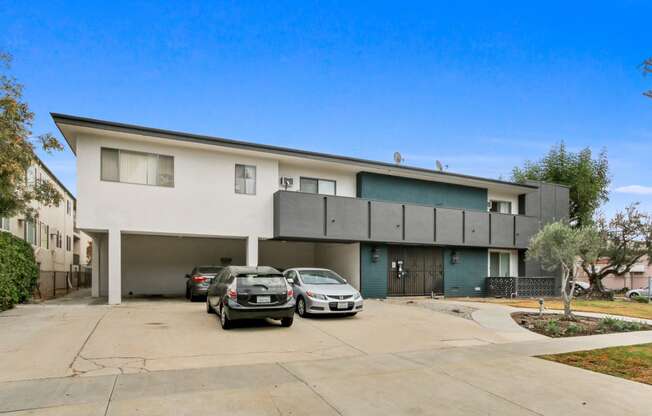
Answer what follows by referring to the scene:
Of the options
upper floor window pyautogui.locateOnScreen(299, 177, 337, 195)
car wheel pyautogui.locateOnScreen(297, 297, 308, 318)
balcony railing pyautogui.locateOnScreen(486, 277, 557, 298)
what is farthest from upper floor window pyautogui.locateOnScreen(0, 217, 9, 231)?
balcony railing pyautogui.locateOnScreen(486, 277, 557, 298)

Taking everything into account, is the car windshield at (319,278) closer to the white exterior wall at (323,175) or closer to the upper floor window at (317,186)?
the white exterior wall at (323,175)

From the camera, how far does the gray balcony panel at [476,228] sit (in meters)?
23.0

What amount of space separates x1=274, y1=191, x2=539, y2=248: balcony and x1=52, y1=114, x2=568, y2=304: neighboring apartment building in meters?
0.05

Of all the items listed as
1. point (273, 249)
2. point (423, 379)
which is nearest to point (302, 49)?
point (273, 249)

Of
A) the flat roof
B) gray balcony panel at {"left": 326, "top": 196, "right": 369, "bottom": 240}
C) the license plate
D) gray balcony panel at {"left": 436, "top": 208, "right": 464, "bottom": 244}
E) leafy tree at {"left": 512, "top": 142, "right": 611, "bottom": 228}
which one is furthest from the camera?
leafy tree at {"left": 512, "top": 142, "right": 611, "bottom": 228}

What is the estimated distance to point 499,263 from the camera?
2578 cm

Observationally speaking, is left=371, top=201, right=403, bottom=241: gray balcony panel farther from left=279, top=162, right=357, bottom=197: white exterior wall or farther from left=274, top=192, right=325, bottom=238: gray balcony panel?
left=274, top=192, right=325, bottom=238: gray balcony panel

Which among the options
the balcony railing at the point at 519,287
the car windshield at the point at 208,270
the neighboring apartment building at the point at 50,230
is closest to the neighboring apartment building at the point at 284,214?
the balcony railing at the point at 519,287

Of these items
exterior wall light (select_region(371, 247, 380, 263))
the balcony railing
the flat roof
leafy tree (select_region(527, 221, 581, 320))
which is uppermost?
the flat roof

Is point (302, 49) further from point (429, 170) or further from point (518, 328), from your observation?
point (518, 328)

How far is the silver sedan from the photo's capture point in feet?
43.0

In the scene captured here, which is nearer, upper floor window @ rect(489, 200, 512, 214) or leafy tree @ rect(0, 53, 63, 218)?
leafy tree @ rect(0, 53, 63, 218)

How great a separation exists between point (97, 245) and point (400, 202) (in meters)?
14.3

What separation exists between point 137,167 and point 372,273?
36.3 ft
